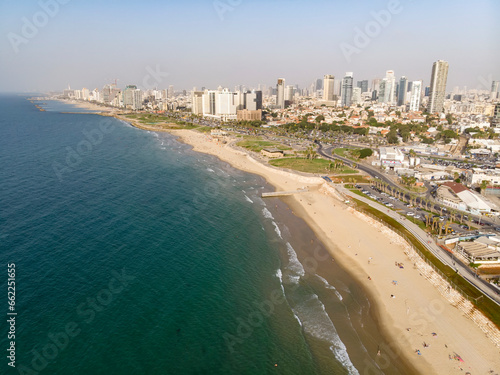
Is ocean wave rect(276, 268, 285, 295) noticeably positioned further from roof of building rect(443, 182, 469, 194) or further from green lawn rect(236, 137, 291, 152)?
green lawn rect(236, 137, 291, 152)

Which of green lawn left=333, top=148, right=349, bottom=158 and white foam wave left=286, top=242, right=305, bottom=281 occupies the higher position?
green lawn left=333, top=148, right=349, bottom=158

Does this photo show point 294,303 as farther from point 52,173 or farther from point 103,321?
point 52,173

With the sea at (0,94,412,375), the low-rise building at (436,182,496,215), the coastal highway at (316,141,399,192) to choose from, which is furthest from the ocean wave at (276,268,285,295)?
the coastal highway at (316,141,399,192)

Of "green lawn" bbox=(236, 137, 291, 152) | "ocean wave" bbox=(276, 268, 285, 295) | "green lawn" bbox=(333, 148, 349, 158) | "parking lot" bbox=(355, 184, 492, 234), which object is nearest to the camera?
"ocean wave" bbox=(276, 268, 285, 295)

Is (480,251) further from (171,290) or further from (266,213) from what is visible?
(171,290)

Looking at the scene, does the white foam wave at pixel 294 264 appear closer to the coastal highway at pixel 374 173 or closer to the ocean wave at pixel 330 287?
the ocean wave at pixel 330 287

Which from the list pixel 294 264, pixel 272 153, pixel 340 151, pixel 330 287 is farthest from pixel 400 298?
pixel 340 151
